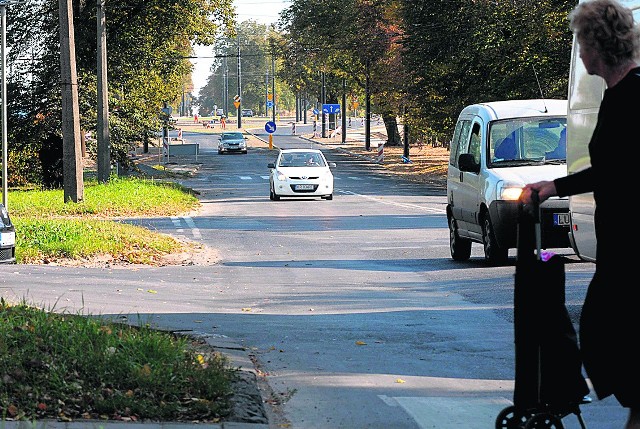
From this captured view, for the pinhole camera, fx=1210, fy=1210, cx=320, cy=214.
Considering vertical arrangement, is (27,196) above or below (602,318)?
below

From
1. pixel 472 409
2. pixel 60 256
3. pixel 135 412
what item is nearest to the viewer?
pixel 135 412

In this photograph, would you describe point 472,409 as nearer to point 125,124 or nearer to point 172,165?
point 125,124

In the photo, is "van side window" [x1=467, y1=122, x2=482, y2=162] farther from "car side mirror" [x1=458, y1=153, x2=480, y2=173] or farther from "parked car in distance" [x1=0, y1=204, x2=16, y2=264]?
"parked car in distance" [x1=0, y1=204, x2=16, y2=264]

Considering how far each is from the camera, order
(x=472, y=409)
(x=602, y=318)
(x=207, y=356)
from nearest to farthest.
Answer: (x=602, y=318) → (x=472, y=409) → (x=207, y=356)

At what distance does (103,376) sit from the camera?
6.97 meters

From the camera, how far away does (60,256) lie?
675 inches

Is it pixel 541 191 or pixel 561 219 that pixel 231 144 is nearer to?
pixel 561 219

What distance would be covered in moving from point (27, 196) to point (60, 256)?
15746mm

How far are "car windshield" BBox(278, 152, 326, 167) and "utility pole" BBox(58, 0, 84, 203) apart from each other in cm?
742

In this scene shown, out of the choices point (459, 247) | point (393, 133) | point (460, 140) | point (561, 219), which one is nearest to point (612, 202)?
point (561, 219)

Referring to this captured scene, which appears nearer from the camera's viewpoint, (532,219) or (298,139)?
(532,219)

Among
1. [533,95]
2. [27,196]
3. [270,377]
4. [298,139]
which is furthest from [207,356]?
[298,139]

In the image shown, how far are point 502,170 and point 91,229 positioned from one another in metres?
7.20

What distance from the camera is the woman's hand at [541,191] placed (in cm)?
500
